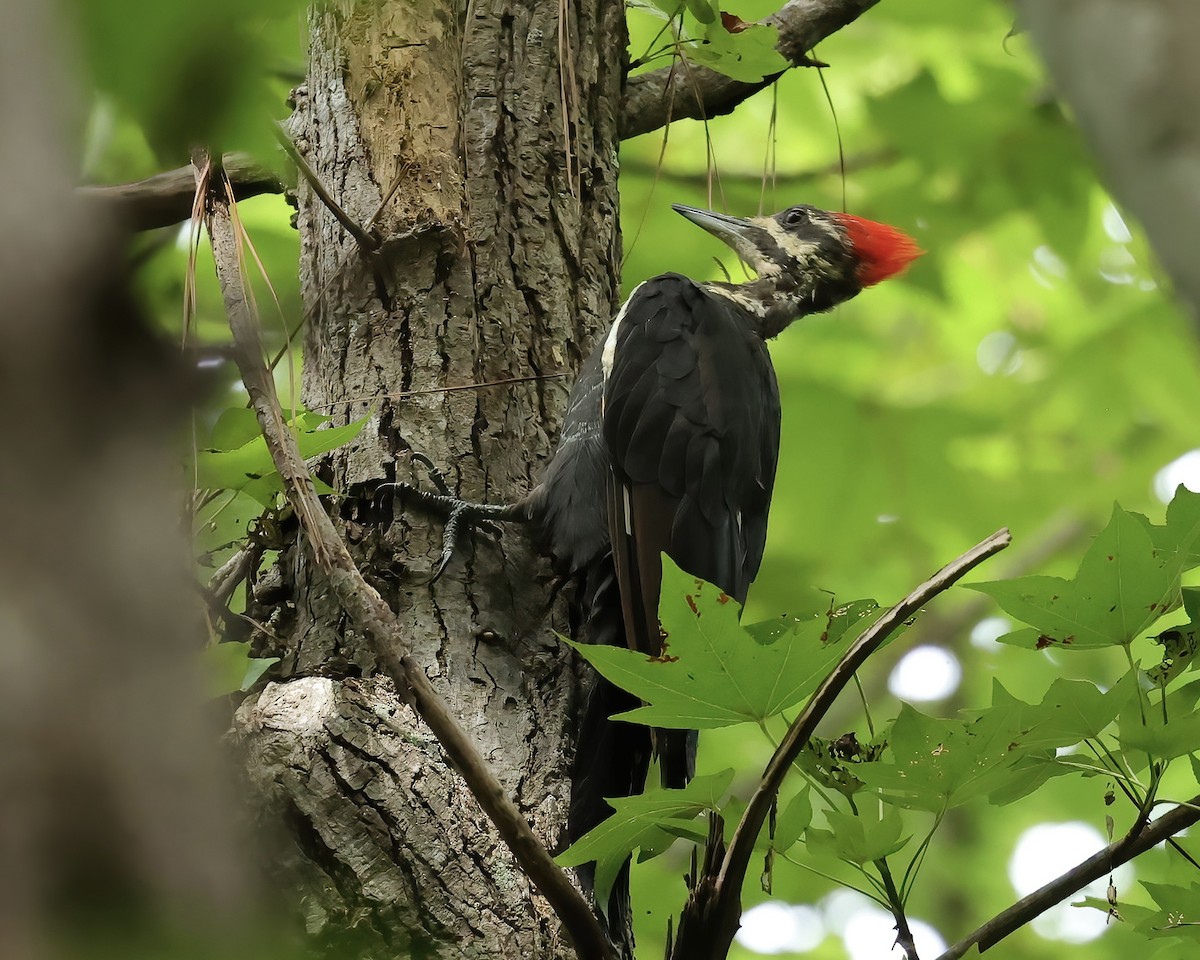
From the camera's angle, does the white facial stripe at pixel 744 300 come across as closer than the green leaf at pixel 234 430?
No

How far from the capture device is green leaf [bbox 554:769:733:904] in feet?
3.95

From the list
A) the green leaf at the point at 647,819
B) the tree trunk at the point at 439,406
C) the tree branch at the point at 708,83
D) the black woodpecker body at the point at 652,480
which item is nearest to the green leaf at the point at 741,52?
the tree trunk at the point at 439,406

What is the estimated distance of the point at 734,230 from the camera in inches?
131

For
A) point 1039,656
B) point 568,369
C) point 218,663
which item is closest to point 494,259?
point 568,369

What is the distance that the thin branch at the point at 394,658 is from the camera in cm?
109

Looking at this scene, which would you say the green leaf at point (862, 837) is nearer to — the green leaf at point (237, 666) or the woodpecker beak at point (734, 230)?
the green leaf at point (237, 666)

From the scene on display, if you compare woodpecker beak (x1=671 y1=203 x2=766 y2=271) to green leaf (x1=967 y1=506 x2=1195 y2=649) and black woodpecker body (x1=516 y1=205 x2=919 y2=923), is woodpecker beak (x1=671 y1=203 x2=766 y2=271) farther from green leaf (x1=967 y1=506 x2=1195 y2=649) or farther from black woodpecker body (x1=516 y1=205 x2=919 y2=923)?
green leaf (x1=967 y1=506 x2=1195 y2=649)

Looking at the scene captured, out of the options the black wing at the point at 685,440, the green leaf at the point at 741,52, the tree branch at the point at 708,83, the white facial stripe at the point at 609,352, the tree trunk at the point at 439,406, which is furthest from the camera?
the tree branch at the point at 708,83

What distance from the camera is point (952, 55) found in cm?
388

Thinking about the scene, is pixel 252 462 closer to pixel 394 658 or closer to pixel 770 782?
pixel 394 658

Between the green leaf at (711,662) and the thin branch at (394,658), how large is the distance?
15 cm

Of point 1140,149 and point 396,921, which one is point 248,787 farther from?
point 1140,149

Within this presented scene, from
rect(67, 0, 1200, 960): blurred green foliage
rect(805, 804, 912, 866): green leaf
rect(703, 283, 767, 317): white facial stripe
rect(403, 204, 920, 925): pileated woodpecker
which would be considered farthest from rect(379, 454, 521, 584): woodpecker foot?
rect(703, 283, 767, 317): white facial stripe

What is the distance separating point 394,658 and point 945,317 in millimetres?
4002
